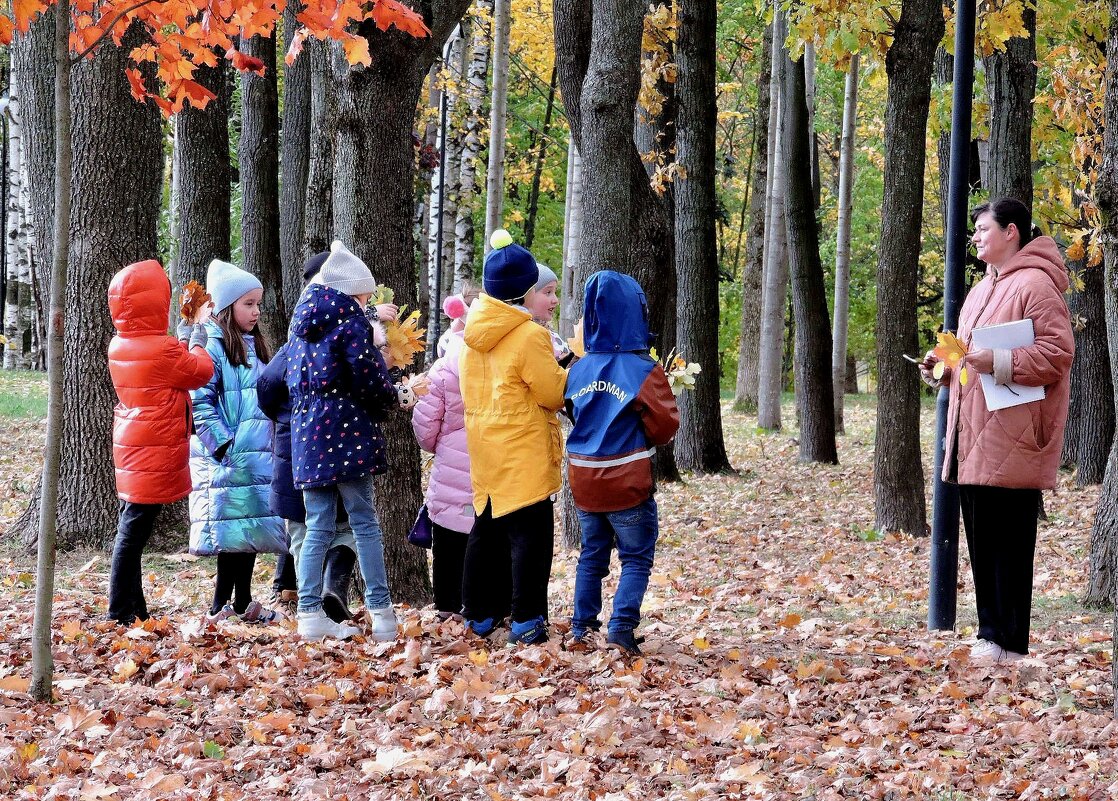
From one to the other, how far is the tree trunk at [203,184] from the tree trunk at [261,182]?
63.8 inches

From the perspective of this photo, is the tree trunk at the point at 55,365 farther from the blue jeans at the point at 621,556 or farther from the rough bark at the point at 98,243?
the rough bark at the point at 98,243

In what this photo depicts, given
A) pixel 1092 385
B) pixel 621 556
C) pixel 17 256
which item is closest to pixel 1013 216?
pixel 621 556

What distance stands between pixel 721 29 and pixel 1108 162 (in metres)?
21.8

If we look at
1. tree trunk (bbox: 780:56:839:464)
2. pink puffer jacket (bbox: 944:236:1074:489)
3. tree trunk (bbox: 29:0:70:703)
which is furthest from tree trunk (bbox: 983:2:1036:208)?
tree trunk (bbox: 29:0:70:703)

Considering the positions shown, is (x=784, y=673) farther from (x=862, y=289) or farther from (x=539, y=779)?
(x=862, y=289)

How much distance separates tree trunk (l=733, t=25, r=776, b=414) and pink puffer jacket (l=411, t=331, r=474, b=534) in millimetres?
16554

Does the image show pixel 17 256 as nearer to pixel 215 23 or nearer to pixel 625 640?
pixel 215 23

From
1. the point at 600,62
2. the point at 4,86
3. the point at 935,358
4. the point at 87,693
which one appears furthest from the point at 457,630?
the point at 4,86

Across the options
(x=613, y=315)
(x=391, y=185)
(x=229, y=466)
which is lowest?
(x=229, y=466)

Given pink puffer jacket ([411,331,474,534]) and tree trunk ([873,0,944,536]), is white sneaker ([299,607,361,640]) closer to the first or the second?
pink puffer jacket ([411,331,474,534])

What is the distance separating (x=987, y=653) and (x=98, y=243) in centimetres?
641

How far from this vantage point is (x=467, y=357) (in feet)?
19.4

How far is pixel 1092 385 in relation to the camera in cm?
1296

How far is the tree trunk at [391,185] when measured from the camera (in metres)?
6.71
